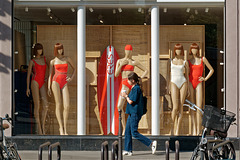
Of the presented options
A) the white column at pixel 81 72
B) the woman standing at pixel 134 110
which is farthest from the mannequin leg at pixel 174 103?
the white column at pixel 81 72

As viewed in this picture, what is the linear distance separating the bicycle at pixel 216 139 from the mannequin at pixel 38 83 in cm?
567

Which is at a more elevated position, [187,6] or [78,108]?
[187,6]

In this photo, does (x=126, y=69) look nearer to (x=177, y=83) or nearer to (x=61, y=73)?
(x=177, y=83)

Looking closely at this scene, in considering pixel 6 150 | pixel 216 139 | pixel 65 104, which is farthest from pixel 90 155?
pixel 216 139

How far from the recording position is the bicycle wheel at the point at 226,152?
9.30m

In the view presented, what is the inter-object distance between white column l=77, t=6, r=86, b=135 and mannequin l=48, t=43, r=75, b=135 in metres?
0.25

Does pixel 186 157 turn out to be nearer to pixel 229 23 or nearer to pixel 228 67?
pixel 228 67

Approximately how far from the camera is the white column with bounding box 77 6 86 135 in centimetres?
1378

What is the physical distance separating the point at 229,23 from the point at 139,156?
154 inches

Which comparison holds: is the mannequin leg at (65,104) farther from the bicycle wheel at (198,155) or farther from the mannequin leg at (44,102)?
the bicycle wheel at (198,155)

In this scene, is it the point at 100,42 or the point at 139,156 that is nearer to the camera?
the point at 139,156

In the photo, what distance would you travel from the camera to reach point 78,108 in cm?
1384

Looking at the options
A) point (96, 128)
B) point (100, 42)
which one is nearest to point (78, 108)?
point (96, 128)

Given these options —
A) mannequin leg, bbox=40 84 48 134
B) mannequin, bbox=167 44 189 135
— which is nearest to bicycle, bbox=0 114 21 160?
mannequin leg, bbox=40 84 48 134
